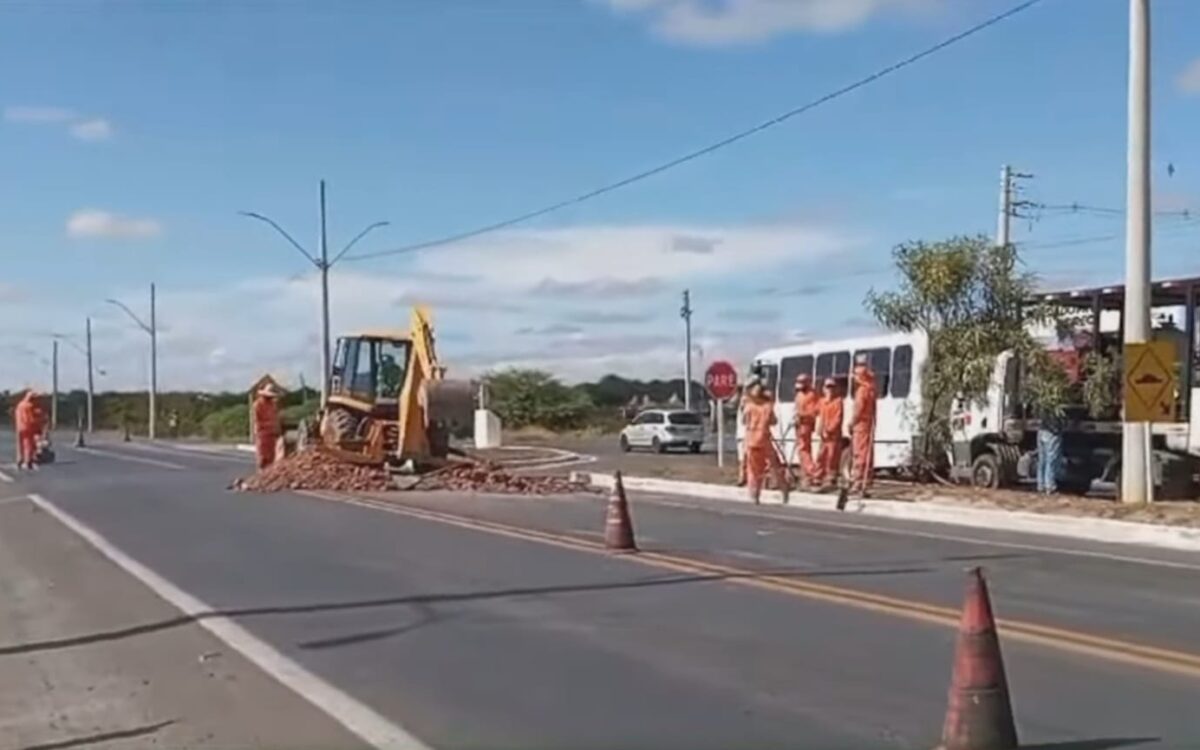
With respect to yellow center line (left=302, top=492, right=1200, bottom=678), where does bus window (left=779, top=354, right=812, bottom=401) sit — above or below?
above

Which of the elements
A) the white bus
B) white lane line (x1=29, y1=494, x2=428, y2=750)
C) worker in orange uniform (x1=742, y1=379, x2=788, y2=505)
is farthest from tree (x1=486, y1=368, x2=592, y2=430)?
white lane line (x1=29, y1=494, x2=428, y2=750)

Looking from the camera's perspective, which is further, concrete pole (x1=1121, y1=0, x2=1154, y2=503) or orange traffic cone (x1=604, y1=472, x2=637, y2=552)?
concrete pole (x1=1121, y1=0, x2=1154, y2=503)

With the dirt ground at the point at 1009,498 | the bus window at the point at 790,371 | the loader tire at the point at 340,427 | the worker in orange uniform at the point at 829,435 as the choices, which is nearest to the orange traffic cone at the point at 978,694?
the dirt ground at the point at 1009,498

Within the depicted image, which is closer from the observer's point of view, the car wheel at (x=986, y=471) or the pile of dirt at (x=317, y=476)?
the car wheel at (x=986, y=471)

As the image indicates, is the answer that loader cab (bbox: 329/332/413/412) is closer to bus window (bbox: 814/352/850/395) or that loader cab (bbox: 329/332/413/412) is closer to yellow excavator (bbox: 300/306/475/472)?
yellow excavator (bbox: 300/306/475/472)

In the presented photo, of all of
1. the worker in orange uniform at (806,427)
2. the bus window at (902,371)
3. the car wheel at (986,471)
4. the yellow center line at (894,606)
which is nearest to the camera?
the yellow center line at (894,606)

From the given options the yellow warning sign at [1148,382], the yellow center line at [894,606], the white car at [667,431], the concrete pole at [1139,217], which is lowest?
the yellow center line at [894,606]

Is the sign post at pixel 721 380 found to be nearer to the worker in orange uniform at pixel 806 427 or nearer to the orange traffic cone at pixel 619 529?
the worker in orange uniform at pixel 806 427

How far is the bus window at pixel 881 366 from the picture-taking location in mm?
31047

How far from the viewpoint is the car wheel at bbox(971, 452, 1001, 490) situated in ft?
92.7

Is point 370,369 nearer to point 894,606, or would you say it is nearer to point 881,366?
point 881,366

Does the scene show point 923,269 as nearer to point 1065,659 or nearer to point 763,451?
point 763,451

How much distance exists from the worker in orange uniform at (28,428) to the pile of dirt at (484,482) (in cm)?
1623

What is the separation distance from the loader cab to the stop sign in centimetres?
632
